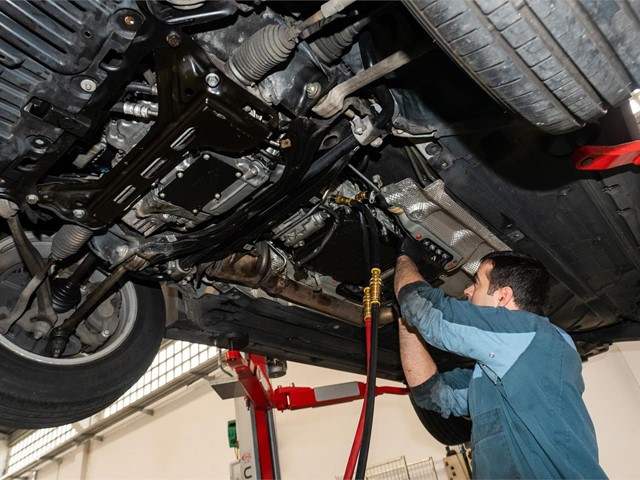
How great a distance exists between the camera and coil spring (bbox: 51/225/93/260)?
1.45m

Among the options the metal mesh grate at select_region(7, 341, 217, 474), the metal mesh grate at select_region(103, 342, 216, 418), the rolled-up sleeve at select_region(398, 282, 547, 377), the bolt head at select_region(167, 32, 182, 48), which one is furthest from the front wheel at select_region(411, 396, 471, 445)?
the metal mesh grate at select_region(103, 342, 216, 418)

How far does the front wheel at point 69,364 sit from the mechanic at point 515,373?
99 cm

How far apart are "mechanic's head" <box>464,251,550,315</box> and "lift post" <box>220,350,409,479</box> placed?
186 centimetres

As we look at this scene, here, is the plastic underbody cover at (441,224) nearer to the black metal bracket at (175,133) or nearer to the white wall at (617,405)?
the black metal bracket at (175,133)

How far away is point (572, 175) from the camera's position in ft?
5.69

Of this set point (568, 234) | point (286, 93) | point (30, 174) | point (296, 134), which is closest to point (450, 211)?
point (568, 234)

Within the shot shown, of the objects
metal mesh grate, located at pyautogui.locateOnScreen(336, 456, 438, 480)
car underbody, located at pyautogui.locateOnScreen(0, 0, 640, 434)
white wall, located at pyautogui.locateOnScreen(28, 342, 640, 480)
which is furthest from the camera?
metal mesh grate, located at pyautogui.locateOnScreen(336, 456, 438, 480)

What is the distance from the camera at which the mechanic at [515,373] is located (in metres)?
1.29

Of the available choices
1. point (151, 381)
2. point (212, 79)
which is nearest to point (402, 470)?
point (212, 79)

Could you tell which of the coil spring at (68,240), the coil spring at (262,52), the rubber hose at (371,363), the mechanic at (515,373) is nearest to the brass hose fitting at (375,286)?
A: the rubber hose at (371,363)

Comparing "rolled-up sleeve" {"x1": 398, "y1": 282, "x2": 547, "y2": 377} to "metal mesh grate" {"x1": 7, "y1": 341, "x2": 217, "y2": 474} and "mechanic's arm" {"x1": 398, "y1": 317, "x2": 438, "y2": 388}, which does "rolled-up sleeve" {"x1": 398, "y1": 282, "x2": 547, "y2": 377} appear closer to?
"mechanic's arm" {"x1": 398, "y1": 317, "x2": 438, "y2": 388}

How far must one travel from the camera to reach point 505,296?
1.72 m

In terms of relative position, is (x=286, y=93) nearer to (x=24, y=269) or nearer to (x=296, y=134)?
(x=296, y=134)

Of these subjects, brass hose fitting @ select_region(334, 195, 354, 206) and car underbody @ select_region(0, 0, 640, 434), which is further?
brass hose fitting @ select_region(334, 195, 354, 206)
